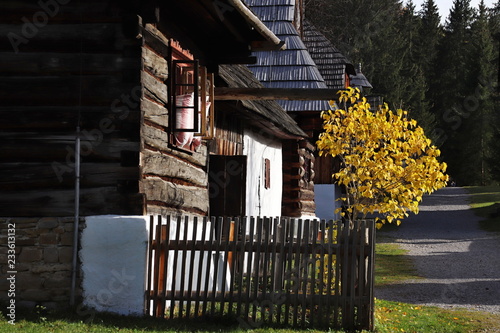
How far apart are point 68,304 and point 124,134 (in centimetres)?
201

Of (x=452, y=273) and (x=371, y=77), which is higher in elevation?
(x=371, y=77)

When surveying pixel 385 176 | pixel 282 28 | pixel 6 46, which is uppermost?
pixel 282 28

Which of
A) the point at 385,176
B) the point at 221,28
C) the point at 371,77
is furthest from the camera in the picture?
the point at 371,77

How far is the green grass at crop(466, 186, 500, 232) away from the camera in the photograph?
99.3 ft

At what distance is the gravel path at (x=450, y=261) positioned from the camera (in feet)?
41.5

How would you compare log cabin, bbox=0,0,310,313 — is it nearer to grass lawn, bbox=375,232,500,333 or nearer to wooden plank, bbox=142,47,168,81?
wooden plank, bbox=142,47,168,81

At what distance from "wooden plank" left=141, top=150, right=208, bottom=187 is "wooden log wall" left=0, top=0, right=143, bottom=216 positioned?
0.32 metres

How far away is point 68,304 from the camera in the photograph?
809cm

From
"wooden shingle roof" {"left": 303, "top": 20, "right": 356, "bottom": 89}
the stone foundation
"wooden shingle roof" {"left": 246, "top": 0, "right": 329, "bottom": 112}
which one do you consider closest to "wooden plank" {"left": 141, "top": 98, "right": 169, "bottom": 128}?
the stone foundation

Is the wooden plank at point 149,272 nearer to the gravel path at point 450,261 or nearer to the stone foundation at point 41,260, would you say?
the stone foundation at point 41,260

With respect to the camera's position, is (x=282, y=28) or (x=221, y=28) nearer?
(x=221, y=28)

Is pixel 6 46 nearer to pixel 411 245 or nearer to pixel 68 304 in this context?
pixel 68 304

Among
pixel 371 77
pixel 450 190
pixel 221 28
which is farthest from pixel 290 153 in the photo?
pixel 450 190

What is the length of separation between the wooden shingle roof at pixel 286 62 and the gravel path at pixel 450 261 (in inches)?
228
